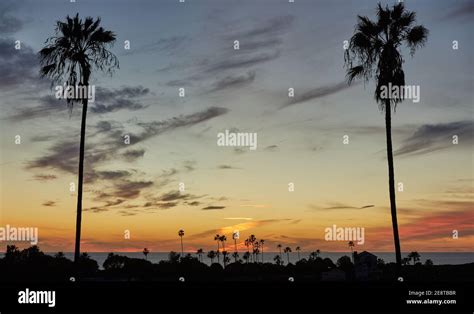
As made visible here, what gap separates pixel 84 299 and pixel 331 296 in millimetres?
8296

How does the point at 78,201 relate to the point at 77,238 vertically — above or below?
above

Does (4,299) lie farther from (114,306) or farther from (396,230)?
(396,230)

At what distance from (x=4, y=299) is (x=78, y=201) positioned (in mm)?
12195

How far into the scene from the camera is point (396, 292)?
21031mm

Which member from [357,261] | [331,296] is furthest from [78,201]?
[357,261]

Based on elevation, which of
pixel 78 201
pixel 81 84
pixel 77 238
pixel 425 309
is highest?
pixel 81 84

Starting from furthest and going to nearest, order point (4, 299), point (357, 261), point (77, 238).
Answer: point (357, 261), point (77, 238), point (4, 299)

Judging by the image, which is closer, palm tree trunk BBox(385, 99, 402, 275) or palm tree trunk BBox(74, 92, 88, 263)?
palm tree trunk BBox(74, 92, 88, 263)

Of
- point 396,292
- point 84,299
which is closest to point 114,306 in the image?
point 84,299

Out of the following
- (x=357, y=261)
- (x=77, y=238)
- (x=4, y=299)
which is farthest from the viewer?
(x=357, y=261)

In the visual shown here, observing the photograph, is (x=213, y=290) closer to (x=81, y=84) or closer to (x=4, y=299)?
(x=4, y=299)

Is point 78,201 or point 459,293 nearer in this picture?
point 459,293

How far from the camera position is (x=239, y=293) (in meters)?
20.5

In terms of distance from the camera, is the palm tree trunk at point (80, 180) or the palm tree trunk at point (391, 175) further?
the palm tree trunk at point (391, 175)
